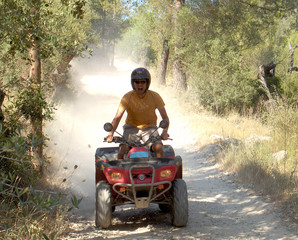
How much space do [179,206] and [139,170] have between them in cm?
74

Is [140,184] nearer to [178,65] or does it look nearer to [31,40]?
[31,40]

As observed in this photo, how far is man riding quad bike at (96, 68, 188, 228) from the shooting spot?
490 cm

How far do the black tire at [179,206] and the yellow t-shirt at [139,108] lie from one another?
117 centimetres

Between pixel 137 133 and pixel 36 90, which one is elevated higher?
pixel 36 90

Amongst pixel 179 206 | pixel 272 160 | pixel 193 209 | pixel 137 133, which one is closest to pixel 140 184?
pixel 179 206

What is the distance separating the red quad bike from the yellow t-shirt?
0.52m

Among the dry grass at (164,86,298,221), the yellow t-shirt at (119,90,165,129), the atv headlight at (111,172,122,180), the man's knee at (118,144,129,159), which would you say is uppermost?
the yellow t-shirt at (119,90,165,129)

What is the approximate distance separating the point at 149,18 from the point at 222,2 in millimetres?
4890

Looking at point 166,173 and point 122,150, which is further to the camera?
point 122,150

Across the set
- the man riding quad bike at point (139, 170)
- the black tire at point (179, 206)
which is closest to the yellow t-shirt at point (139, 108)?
the man riding quad bike at point (139, 170)

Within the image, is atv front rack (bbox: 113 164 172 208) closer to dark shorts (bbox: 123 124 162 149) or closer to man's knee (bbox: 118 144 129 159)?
man's knee (bbox: 118 144 129 159)

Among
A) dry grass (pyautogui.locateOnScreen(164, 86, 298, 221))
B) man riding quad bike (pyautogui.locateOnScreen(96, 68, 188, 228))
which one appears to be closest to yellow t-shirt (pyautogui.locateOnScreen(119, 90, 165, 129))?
man riding quad bike (pyautogui.locateOnScreen(96, 68, 188, 228))

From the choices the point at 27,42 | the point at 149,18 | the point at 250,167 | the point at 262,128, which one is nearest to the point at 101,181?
the point at 27,42

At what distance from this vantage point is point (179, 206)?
5.01 metres
